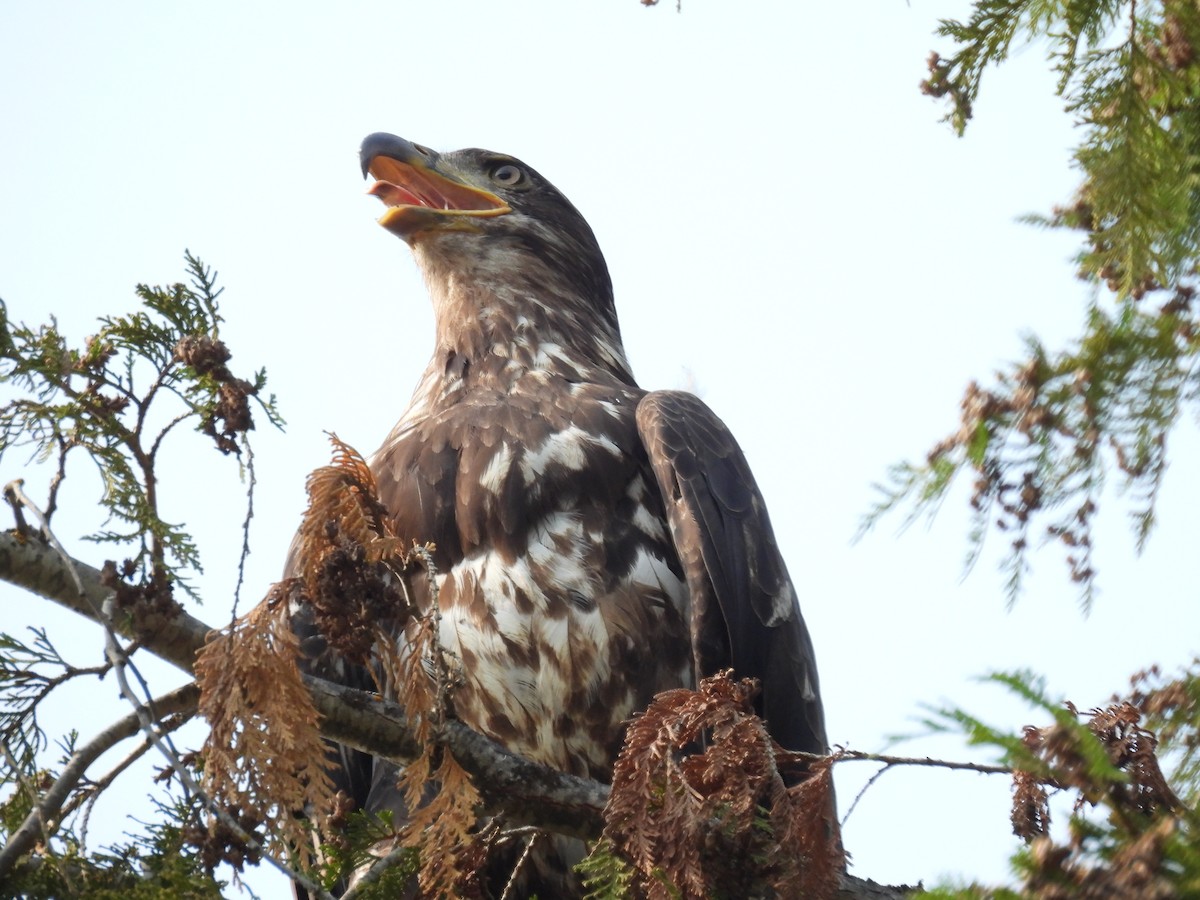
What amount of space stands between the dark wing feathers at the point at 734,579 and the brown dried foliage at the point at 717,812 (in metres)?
1.20

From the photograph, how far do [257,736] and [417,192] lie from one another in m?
3.56

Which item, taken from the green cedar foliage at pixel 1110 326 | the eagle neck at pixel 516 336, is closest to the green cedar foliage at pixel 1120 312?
the green cedar foliage at pixel 1110 326

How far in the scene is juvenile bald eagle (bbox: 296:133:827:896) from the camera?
171 inches

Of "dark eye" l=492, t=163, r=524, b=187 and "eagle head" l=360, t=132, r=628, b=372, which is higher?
"dark eye" l=492, t=163, r=524, b=187

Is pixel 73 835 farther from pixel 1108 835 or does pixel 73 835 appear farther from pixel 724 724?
pixel 1108 835

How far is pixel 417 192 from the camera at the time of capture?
599 cm

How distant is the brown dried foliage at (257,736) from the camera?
281 centimetres

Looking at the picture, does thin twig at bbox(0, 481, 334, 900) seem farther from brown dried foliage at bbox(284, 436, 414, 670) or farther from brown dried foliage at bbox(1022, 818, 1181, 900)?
brown dried foliage at bbox(1022, 818, 1181, 900)

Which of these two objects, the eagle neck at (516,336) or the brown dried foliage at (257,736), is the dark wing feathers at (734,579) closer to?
the eagle neck at (516,336)

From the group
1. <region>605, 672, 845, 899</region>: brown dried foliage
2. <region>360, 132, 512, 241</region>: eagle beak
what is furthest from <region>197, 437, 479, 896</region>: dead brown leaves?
<region>360, 132, 512, 241</region>: eagle beak

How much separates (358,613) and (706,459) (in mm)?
1900

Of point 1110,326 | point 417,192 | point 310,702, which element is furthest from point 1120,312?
point 417,192

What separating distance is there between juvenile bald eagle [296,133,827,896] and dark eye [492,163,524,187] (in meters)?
1.47

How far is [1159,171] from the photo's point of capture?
10.2 feet
